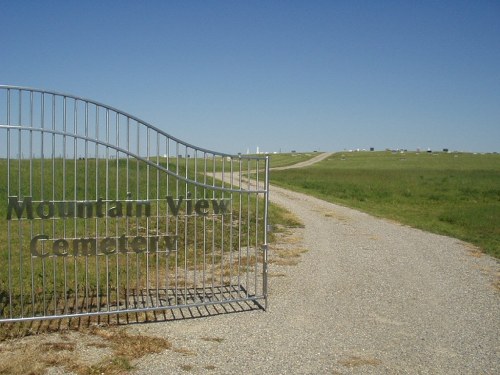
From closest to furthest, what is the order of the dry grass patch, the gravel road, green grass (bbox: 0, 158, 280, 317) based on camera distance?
the dry grass patch
the gravel road
green grass (bbox: 0, 158, 280, 317)

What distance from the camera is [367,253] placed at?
12.5 m

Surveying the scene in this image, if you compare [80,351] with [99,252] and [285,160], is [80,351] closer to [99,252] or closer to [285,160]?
[99,252]

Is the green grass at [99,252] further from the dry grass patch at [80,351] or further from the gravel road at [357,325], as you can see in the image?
the gravel road at [357,325]

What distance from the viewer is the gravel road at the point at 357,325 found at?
5.71m

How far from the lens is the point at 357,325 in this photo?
7.07 meters

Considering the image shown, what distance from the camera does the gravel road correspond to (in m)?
5.71

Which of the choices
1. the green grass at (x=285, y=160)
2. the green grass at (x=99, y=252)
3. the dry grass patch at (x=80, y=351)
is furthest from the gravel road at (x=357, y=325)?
the green grass at (x=285, y=160)

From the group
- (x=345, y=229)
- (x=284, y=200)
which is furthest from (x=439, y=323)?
(x=284, y=200)

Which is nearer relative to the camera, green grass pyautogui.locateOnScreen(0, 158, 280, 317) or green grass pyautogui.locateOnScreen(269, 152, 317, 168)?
green grass pyautogui.locateOnScreen(0, 158, 280, 317)

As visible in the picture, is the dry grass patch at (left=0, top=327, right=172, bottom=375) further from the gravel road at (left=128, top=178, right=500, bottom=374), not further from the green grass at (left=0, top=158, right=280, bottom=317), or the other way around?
the green grass at (left=0, top=158, right=280, bottom=317)

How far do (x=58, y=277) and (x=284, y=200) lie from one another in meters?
17.1

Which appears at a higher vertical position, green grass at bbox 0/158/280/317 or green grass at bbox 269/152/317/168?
green grass at bbox 269/152/317/168

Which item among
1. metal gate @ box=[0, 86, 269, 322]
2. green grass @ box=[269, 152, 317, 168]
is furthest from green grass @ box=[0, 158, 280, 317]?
green grass @ box=[269, 152, 317, 168]

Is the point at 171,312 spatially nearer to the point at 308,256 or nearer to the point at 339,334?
the point at 339,334
